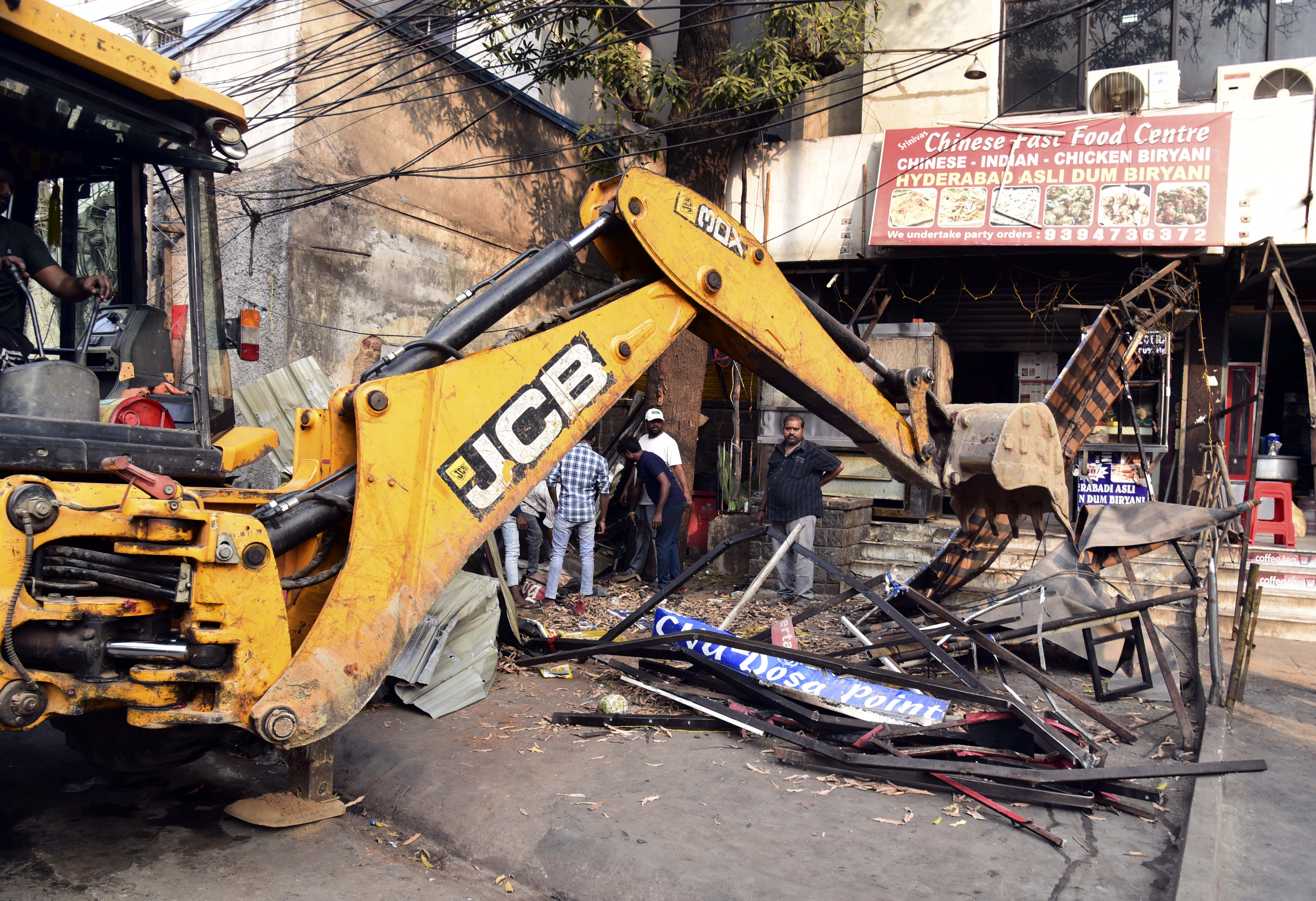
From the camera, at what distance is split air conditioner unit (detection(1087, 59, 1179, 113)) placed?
10.7 metres

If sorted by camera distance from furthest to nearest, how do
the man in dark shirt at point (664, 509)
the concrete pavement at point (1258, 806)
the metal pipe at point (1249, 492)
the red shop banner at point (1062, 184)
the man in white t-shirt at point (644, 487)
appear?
the red shop banner at point (1062, 184) < the man in white t-shirt at point (644, 487) < the man in dark shirt at point (664, 509) < the metal pipe at point (1249, 492) < the concrete pavement at point (1258, 806)

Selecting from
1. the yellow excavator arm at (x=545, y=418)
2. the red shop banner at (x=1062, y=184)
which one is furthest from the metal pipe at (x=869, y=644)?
the red shop banner at (x=1062, y=184)

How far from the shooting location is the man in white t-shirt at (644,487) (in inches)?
401

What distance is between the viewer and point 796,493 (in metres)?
9.57

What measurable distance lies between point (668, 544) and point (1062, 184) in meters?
6.62

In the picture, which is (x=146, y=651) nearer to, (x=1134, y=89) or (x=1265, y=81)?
(x=1134, y=89)

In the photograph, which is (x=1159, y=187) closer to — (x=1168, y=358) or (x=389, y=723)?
(x=1168, y=358)

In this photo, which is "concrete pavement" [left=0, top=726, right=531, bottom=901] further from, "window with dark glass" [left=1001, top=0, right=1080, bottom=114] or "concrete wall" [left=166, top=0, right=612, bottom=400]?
"window with dark glass" [left=1001, top=0, right=1080, bottom=114]

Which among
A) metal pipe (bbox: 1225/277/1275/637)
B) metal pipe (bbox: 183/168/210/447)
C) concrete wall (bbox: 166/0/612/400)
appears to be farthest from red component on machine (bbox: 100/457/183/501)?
concrete wall (bbox: 166/0/612/400)

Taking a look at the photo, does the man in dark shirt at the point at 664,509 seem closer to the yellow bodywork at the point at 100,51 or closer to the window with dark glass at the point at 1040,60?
the yellow bodywork at the point at 100,51

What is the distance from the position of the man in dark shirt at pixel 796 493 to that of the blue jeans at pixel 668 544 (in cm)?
107

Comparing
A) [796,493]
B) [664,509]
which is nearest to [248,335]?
[664,509]

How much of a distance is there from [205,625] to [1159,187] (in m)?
11.3

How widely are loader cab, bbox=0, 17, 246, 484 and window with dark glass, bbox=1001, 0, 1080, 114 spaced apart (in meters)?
11.0
